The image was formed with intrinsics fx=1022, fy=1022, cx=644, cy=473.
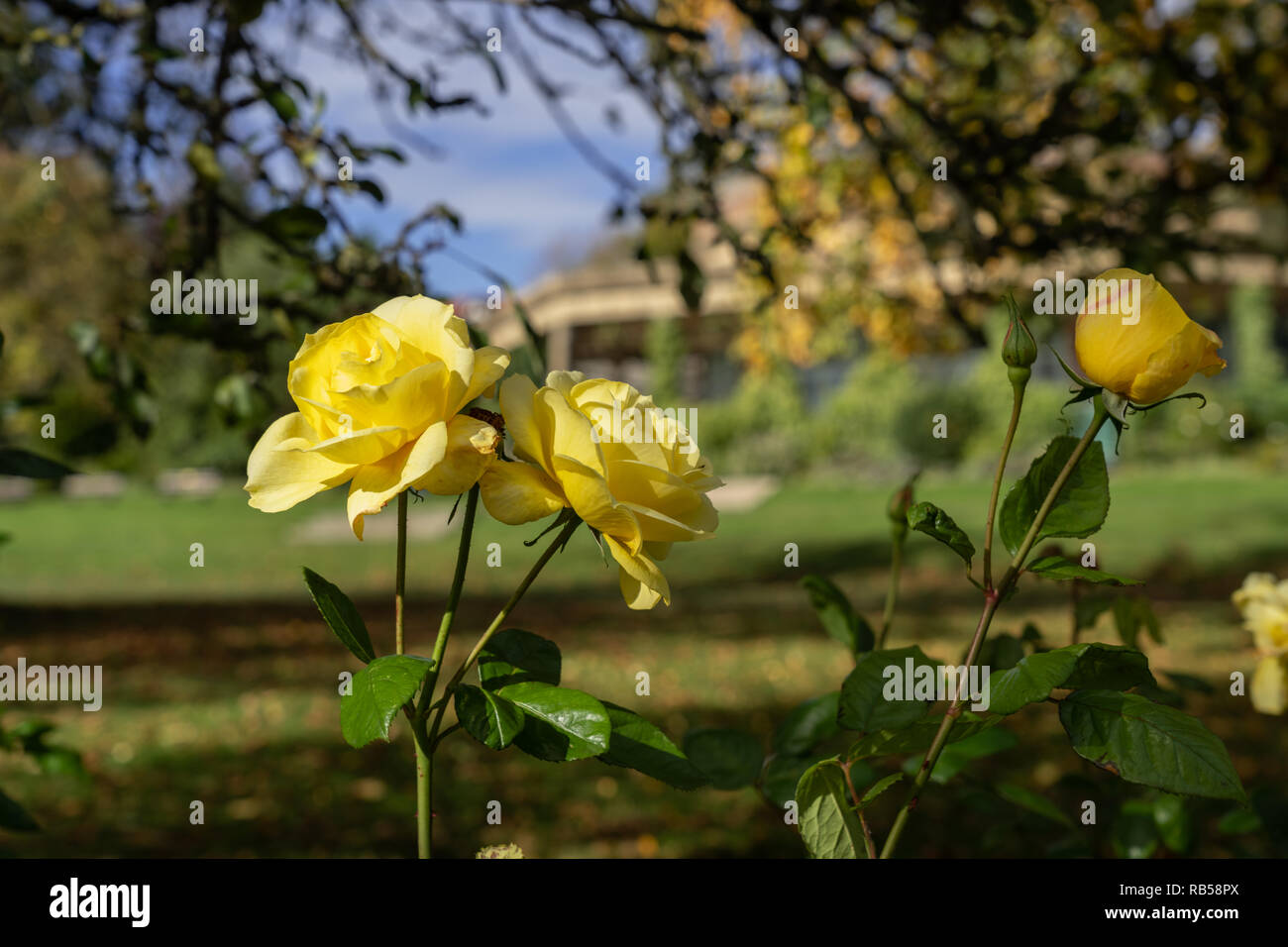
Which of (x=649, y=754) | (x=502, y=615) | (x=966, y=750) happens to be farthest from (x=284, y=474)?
(x=966, y=750)

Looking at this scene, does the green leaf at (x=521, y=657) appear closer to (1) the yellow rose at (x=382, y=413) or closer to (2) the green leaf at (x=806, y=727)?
(1) the yellow rose at (x=382, y=413)

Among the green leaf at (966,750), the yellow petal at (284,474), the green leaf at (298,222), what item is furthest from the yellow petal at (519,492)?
the green leaf at (298,222)

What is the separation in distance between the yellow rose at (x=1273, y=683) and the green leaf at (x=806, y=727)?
0.86 metres

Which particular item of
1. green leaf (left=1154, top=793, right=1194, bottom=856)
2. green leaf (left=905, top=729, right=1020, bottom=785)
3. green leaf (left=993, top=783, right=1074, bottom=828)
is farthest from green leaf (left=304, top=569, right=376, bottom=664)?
green leaf (left=1154, top=793, right=1194, bottom=856)

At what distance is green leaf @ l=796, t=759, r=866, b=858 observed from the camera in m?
0.82

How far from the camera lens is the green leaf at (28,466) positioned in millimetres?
1231

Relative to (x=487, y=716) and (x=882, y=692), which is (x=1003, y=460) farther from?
(x=487, y=716)

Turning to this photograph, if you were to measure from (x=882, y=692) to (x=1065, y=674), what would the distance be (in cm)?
20

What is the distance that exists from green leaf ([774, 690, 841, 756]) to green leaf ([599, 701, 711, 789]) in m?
0.44

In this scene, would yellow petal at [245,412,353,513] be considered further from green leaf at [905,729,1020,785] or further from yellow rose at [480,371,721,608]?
green leaf at [905,729,1020,785]

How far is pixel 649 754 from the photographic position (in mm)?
804
